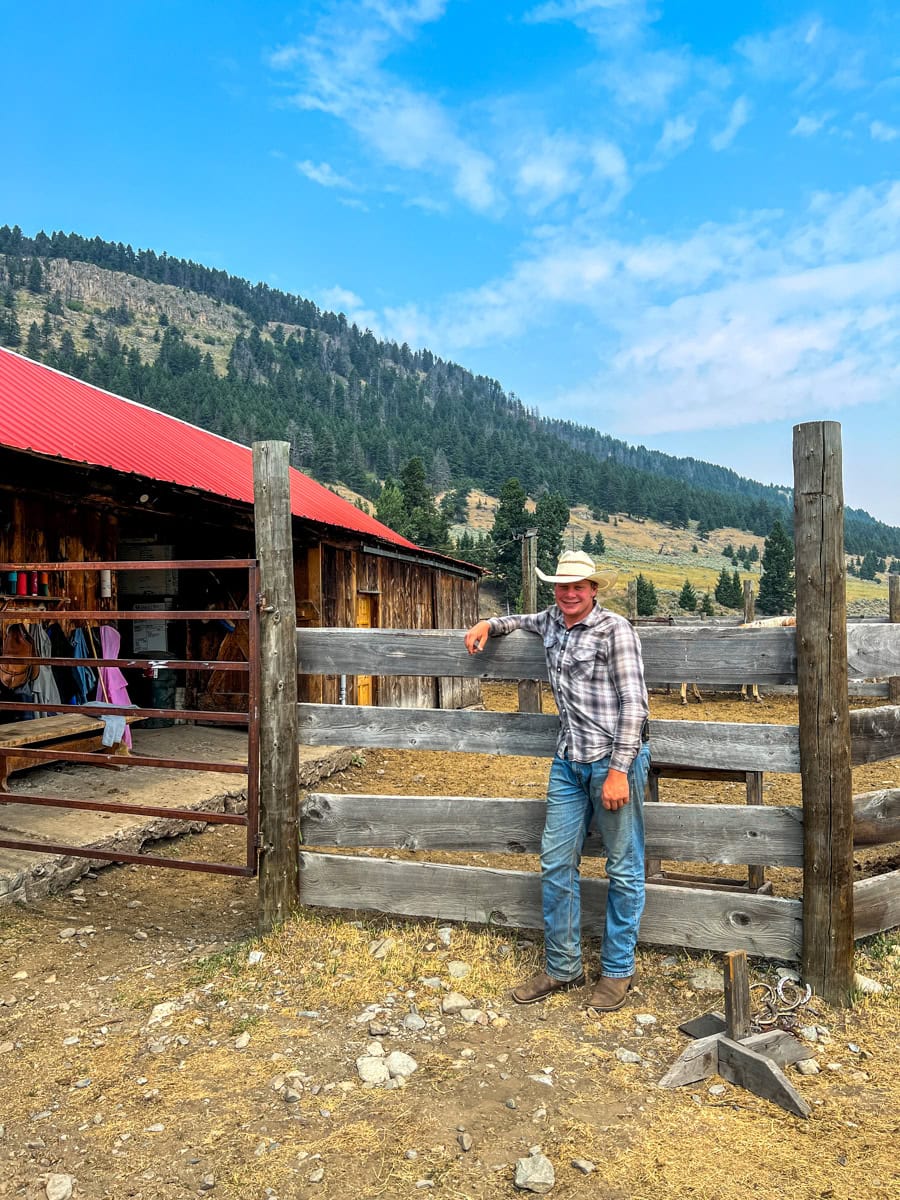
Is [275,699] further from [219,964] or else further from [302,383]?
[302,383]

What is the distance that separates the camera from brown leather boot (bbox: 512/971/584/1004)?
3.70 m

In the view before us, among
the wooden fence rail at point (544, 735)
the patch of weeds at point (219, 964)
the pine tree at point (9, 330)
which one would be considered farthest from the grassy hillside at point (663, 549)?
the pine tree at point (9, 330)

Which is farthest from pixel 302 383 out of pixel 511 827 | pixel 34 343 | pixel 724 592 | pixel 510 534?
pixel 511 827

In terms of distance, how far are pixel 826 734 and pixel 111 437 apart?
30.7ft

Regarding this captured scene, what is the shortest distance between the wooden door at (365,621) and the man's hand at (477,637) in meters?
9.37

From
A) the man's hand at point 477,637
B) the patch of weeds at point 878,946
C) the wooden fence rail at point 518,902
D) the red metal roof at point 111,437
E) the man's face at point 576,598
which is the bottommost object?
the patch of weeds at point 878,946

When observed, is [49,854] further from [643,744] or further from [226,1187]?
[643,744]

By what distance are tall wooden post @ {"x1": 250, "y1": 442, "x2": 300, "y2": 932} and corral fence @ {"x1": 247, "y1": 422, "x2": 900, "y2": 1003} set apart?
2 centimetres

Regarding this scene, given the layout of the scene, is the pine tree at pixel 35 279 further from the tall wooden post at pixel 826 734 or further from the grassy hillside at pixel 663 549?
the tall wooden post at pixel 826 734

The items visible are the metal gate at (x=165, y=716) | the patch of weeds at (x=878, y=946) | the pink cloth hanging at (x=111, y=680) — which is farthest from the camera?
the pink cloth hanging at (x=111, y=680)

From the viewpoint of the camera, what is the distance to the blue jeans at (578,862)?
363 cm

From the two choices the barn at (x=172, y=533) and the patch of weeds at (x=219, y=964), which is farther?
the barn at (x=172, y=533)

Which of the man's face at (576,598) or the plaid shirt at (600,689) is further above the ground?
the man's face at (576,598)

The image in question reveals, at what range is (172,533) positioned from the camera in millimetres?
11453
